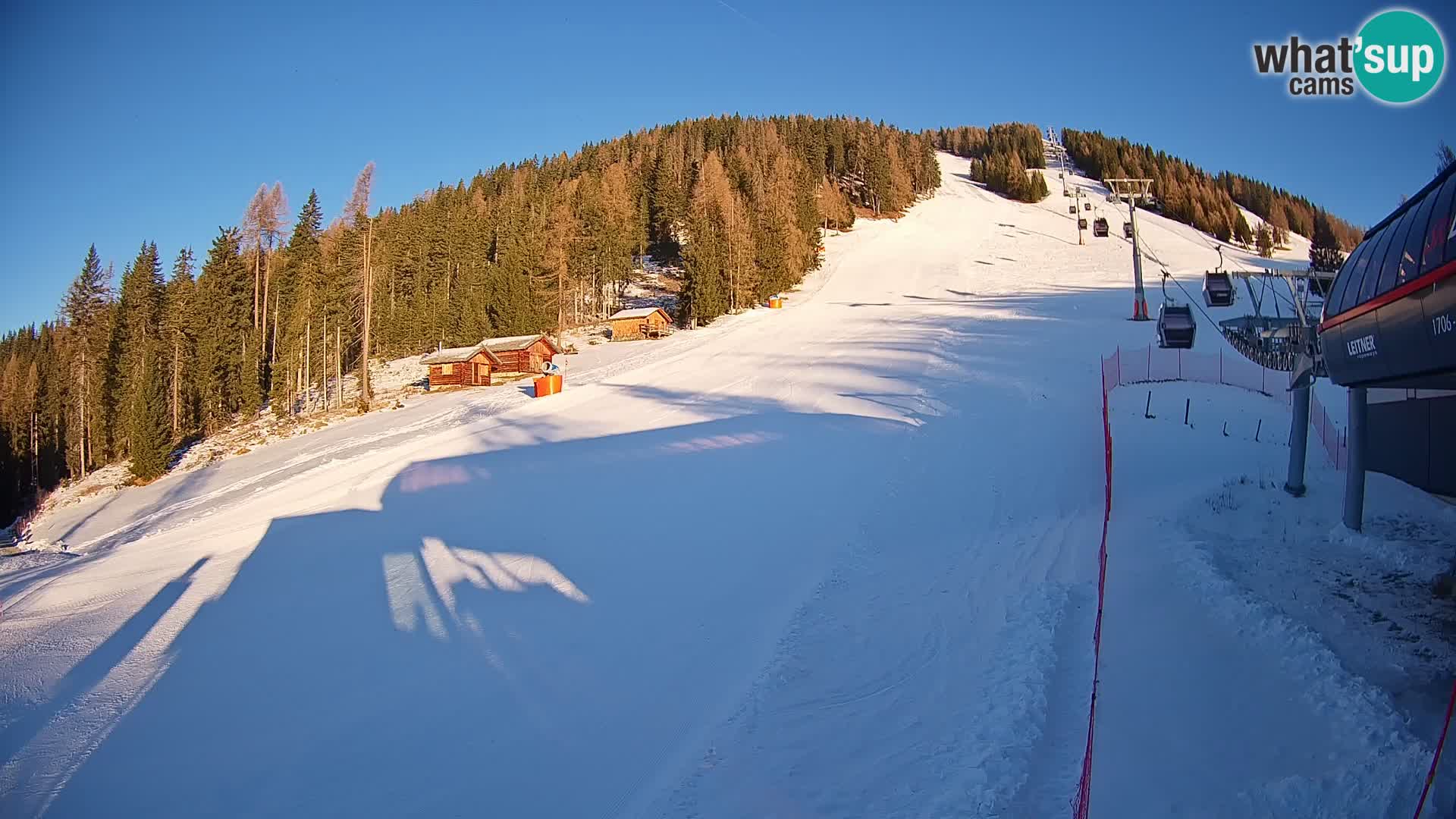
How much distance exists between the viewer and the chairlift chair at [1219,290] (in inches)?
852

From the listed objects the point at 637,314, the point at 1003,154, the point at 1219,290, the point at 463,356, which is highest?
the point at 1003,154

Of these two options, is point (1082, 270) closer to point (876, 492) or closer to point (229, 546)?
point (876, 492)

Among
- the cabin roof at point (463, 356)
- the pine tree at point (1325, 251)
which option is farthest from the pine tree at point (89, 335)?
the pine tree at point (1325, 251)

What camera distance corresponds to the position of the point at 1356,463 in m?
9.51

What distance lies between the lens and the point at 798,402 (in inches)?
918

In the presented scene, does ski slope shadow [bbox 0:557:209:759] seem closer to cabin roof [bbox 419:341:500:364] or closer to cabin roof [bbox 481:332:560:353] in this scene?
cabin roof [bbox 419:341:500:364]

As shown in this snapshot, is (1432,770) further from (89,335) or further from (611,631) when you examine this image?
(89,335)

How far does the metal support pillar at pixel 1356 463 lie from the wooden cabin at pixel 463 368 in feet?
130

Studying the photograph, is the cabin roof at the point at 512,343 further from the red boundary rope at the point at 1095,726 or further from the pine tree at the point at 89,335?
the red boundary rope at the point at 1095,726

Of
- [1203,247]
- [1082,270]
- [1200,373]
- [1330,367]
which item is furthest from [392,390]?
[1203,247]

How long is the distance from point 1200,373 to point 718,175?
55358 millimetres

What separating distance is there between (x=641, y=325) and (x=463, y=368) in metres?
13.7

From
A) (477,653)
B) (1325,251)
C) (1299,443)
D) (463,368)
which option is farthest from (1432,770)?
(1325,251)

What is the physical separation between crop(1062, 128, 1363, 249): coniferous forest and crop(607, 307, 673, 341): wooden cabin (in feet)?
203
